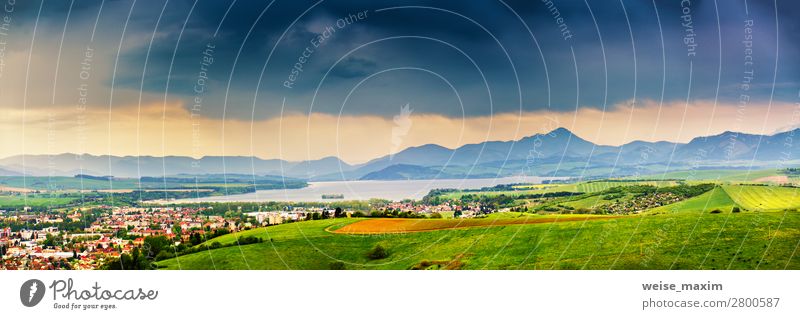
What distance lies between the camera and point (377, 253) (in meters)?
49.4

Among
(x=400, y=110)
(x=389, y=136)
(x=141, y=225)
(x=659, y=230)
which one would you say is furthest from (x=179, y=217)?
(x=659, y=230)

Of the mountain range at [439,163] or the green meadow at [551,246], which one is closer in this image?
the green meadow at [551,246]

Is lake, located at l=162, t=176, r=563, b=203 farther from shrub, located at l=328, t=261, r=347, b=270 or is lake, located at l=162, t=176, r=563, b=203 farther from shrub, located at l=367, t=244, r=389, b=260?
shrub, located at l=328, t=261, r=347, b=270

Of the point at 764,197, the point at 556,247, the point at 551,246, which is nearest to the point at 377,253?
the point at 551,246

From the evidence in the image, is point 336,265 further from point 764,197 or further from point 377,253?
point 764,197

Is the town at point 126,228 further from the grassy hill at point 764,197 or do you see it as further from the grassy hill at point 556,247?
the grassy hill at point 764,197

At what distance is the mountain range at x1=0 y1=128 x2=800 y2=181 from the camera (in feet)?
182

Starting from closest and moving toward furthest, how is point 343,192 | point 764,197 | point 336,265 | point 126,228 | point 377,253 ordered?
point 336,265
point 126,228
point 377,253
point 343,192
point 764,197

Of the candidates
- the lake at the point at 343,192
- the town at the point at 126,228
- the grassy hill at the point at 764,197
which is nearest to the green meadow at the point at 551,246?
the town at the point at 126,228

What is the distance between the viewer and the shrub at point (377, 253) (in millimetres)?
48500

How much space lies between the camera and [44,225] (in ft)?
166

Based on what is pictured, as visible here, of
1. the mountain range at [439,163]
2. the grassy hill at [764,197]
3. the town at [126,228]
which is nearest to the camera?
the town at [126,228]

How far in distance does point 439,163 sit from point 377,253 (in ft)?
84.7

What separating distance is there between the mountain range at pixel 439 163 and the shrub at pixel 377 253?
20.8 feet
